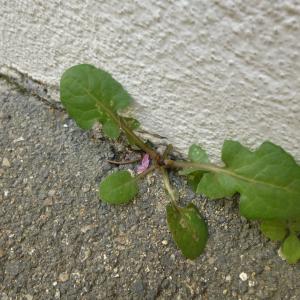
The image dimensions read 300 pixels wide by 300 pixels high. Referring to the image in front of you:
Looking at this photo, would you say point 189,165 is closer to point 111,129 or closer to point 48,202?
point 111,129

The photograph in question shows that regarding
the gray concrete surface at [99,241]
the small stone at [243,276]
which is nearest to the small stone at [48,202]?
the gray concrete surface at [99,241]

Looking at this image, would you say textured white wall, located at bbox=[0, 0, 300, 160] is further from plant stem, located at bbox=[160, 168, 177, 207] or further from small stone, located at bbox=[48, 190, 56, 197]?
small stone, located at bbox=[48, 190, 56, 197]

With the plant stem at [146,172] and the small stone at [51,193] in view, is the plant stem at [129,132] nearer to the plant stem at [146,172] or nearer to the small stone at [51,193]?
the plant stem at [146,172]

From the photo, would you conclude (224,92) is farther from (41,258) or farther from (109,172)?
(41,258)

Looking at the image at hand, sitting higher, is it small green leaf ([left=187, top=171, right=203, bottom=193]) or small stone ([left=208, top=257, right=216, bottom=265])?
small green leaf ([left=187, top=171, right=203, bottom=193])

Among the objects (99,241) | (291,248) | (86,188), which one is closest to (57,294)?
(99,241)

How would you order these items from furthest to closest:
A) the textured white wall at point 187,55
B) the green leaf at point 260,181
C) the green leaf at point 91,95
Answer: the green leaf at point 91,95, the green leaf at point 260,181, the textured white wall at point 187,55

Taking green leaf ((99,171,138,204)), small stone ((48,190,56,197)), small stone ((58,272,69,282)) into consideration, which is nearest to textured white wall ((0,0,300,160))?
green leaf ((99,171,138,204))
